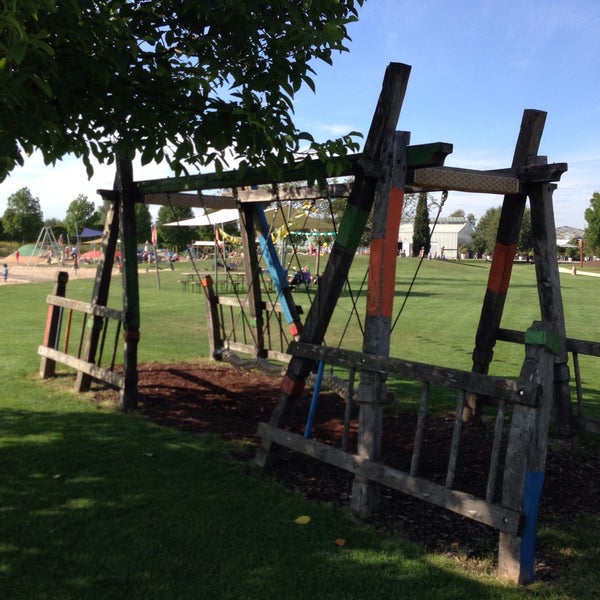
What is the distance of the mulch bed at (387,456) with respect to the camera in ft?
13.7

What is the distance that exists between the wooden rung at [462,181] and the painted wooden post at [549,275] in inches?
9.6

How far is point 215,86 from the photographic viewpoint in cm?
511

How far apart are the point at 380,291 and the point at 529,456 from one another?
4.78ft

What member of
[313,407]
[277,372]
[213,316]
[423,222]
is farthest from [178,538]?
[423,222]

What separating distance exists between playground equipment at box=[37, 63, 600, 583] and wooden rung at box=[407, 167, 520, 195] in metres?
0.01

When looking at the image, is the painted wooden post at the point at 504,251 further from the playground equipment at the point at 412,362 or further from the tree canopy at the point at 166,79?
the tree canopy at the point at 166,79

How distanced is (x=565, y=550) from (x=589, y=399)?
473cm

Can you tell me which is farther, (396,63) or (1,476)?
(1,476)

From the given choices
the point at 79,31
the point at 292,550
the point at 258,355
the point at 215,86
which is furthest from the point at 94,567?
the point at 258,355

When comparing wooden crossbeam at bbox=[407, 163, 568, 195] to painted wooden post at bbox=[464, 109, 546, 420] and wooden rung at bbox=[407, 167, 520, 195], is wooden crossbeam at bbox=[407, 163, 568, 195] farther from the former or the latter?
painted wooden post at bbox=[464, 109, 546, 420]

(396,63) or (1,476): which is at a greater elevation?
(396,63)

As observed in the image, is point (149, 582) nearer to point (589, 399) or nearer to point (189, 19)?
point (189, 19)

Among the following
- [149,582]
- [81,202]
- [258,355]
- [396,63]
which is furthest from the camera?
[81,202]

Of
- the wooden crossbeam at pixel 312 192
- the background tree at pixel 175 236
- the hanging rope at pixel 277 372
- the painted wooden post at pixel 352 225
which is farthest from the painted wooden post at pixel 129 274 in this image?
the background tree at pixel 175 236
